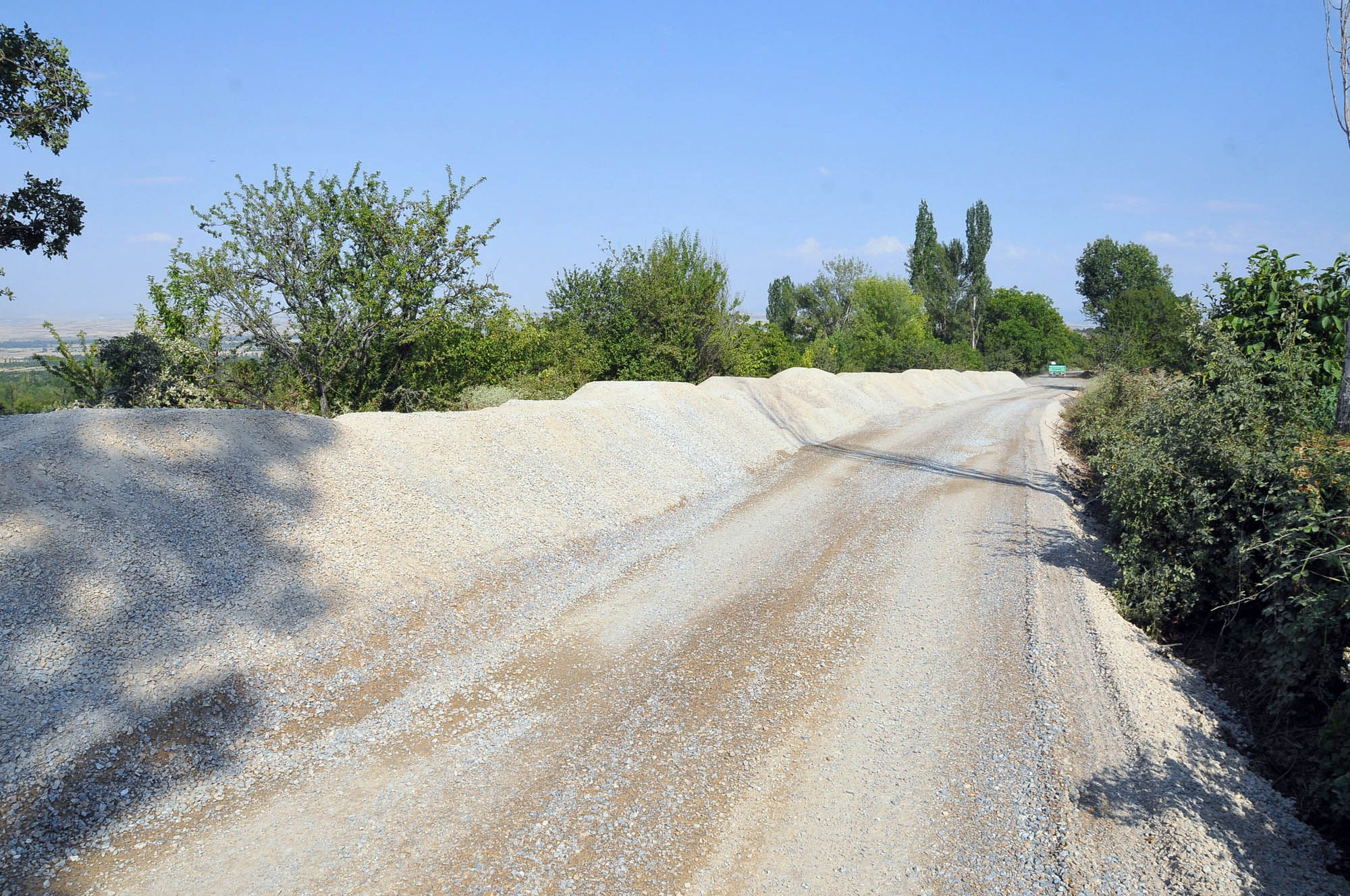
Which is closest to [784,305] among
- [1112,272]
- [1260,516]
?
[1112,272]

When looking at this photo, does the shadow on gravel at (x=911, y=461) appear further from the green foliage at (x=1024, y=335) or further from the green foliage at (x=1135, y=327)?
the green foliage at (x=1024, y=335)

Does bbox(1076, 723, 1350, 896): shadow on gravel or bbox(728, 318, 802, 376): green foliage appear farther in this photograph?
bbox(728, 318, 802, 376): green foliage

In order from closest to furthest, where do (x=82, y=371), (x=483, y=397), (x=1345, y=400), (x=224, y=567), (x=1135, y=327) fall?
(x=224, y=567)
(x=1345, y=400)
(x=82, y=371)
(x=483, y=397)
(x=1135, y=327)

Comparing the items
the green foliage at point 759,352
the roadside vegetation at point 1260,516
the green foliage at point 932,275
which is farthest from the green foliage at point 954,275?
the roadside vegetation at point 1260,516

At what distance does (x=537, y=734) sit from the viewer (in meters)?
5.05

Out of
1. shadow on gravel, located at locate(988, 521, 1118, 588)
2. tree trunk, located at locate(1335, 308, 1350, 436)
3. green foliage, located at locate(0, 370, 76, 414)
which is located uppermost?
tree trunk, located at locate(1335, 308, 1350, 436)

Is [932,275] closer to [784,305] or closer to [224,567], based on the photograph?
[784,305]

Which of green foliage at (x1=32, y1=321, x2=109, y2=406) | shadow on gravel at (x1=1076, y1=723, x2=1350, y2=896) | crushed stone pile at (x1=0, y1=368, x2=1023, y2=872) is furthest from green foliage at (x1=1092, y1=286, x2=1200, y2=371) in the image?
green foliage at (x1=32, y1=321, x2=109, y2=406)

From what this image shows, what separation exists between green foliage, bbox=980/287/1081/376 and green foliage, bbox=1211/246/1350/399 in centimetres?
5527

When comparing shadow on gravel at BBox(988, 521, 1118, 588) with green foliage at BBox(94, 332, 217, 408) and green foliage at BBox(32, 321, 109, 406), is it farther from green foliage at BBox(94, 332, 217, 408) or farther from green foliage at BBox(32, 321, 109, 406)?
green foliage at BBox(32, 321, 109, 406)

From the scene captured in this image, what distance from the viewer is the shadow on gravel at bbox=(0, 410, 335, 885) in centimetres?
430

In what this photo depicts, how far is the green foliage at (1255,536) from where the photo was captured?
4.81 metres

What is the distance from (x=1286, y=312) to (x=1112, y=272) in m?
73.4

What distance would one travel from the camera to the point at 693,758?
15.8ft
